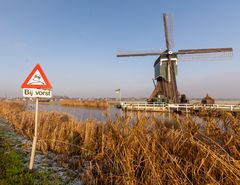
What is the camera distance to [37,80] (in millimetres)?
3893

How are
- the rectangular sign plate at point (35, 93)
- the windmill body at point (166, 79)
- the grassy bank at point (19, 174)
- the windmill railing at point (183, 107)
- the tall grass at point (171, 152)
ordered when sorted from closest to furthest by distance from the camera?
the tall grass at point (171, 152)
the windmill railing at point (183, 107)
the grassy bank at point (19, 174)
the rectangular sign plate at point (35, 93)
the windmill body at point (166, 79)

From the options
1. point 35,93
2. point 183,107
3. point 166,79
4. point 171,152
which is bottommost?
point 171,152

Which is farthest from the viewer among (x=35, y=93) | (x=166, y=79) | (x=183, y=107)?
(x=166, y=79)

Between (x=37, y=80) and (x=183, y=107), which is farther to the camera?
(x=183, y=107)

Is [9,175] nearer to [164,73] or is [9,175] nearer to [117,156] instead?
[117,156]

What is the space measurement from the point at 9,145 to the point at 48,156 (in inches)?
65.1

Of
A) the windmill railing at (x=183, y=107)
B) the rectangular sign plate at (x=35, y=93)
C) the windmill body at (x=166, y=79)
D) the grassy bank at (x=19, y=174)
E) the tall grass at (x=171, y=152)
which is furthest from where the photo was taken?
the windmill body at (x=166, y=79)

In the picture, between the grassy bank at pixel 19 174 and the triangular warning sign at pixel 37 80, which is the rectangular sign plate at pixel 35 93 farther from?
the grassy bank at pixel 19 174

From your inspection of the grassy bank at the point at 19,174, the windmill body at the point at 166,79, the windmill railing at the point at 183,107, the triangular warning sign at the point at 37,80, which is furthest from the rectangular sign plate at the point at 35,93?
the windmill body at the point at 166,79

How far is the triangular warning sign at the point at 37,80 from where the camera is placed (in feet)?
12.6

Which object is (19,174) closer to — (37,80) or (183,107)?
(37,80)

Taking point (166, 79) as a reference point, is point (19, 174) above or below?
below

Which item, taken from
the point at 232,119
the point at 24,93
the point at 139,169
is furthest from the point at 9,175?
the point at 232,119

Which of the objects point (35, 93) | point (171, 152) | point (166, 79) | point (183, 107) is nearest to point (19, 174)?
point (35, 93)
